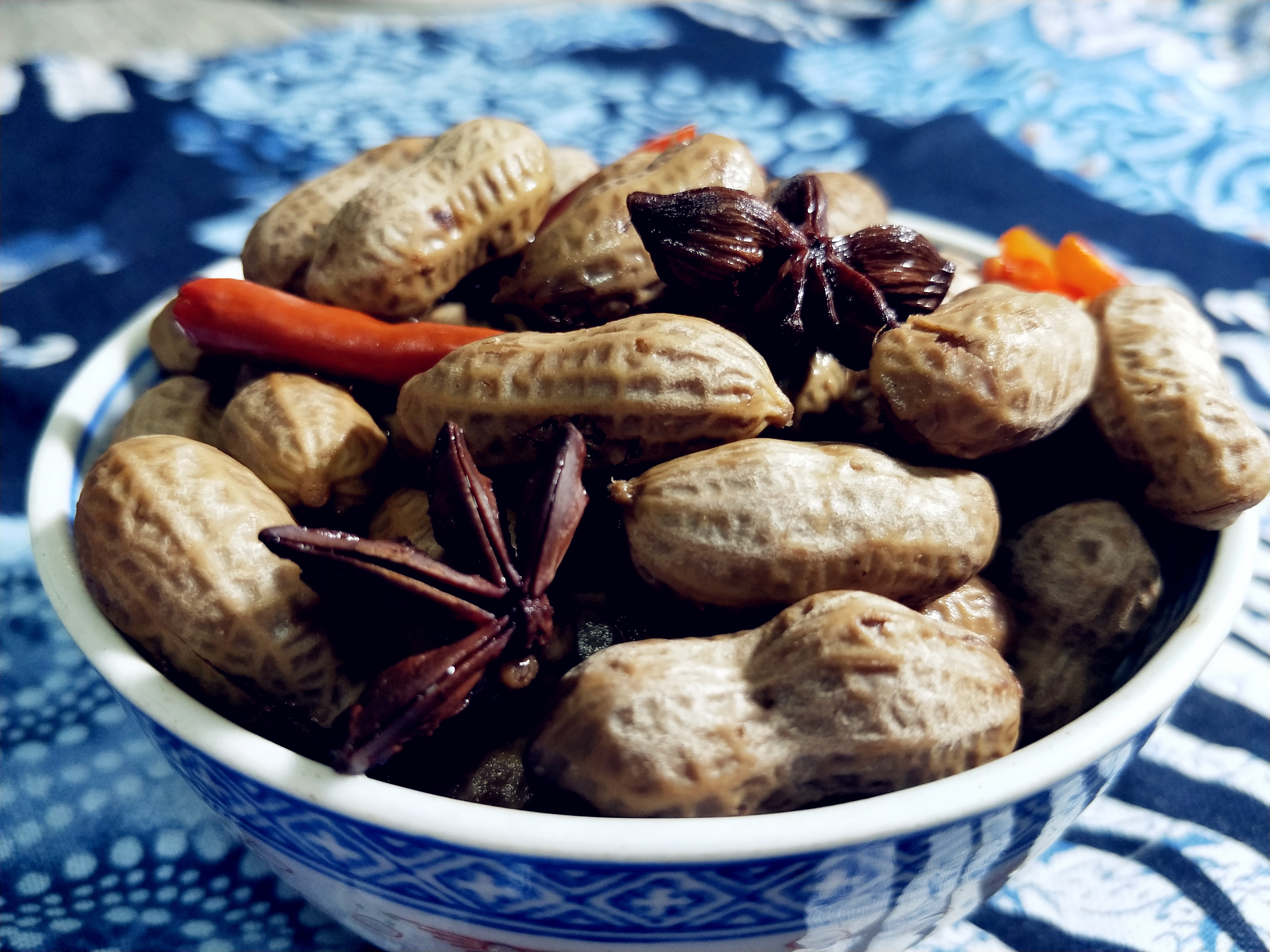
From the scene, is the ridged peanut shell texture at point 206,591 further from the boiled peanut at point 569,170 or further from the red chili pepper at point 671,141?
the red chili pepper at point 671,141

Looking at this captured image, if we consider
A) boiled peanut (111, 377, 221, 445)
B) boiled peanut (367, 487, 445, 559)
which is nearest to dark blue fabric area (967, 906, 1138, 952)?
boiled peanut (367, 487, 445, 559)

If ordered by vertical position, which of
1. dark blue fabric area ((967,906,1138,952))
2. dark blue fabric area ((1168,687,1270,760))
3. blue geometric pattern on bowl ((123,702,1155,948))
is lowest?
dark blue fabric area ((1168,687,1270,760))

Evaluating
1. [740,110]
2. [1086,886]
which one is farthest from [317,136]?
[1086,886]

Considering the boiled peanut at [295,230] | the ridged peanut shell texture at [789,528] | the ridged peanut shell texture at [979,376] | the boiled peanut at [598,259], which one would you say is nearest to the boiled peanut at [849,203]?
the boiled peanut at [598,259]

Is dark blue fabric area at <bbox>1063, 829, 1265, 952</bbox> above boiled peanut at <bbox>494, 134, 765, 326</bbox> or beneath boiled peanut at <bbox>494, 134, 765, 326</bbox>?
beneath

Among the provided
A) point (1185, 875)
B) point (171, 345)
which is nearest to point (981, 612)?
point (1185, 875)

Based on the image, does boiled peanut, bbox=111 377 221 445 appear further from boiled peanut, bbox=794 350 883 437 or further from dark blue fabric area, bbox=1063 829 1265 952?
dark blue fabric area, bbox=1063 829 1265 952

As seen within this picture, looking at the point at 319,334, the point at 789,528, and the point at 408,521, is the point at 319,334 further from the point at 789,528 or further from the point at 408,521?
the point at 789,528
